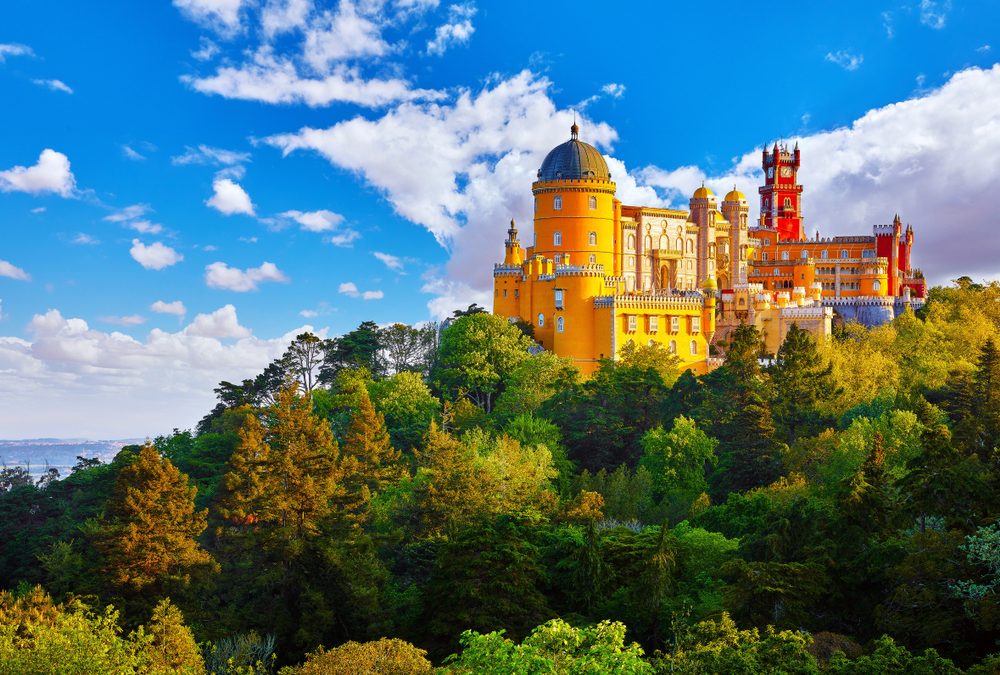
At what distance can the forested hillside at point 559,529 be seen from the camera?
30641 mm

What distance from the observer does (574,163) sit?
75.1 metres

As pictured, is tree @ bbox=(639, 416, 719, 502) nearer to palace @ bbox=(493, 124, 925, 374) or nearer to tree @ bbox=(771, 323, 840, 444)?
tree @ bbox=(771, 323, 840, 444)

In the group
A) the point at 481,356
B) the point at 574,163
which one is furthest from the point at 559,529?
the point at 574,163

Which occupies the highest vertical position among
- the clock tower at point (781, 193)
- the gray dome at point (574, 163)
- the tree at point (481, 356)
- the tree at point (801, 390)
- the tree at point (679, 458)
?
the clock tower at point (781, 193)

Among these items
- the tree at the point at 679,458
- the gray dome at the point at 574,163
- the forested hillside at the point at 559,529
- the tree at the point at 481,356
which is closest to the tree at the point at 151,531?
the forested hillside at the point at 559,529

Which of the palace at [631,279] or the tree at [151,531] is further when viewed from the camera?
the palace at [631,279]

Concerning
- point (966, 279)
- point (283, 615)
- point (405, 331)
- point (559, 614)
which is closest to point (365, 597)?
point (283, 615)

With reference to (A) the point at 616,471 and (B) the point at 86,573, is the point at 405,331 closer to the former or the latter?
(A) the point at 616,471

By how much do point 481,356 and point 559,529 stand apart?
85.6 ft

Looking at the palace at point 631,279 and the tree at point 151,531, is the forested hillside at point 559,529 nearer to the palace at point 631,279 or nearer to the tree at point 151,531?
the tree at point 151,531

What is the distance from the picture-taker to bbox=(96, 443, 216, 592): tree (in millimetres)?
39625

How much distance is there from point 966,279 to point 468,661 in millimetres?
72662

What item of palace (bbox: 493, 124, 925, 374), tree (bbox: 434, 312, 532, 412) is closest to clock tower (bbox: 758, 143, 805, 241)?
palace (bbox: 493, 124, 925, 374)

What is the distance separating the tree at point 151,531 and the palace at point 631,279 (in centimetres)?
3366
